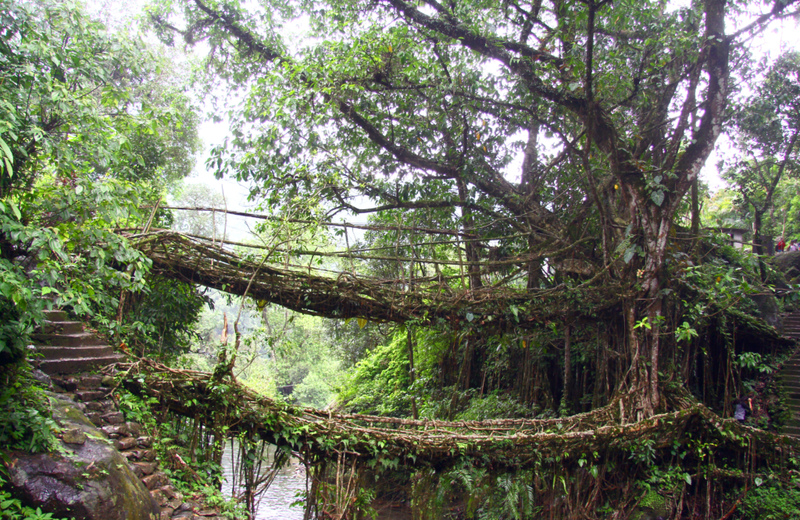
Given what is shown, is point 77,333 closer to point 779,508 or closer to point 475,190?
point 475,190

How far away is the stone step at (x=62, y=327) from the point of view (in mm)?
4207

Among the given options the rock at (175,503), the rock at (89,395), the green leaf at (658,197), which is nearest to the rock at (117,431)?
the rock at (89,395)

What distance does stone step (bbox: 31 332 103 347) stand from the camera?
13.4 feet

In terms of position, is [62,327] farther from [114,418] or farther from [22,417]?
[22,417]

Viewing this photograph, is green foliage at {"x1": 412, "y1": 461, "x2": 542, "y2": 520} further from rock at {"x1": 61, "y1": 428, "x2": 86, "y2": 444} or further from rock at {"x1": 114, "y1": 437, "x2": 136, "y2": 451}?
rock at {"x1": 61, "y1": 428, "x2": 86, "y2": 444}

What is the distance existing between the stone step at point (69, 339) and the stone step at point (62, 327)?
0.06 metres

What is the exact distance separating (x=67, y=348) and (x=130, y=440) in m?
1.08

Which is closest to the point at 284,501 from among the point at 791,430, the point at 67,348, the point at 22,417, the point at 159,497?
the point at 159,497

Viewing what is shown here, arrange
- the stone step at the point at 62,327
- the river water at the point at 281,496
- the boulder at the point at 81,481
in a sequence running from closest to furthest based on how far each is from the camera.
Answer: the boulder at the point at 81,481 < the stone step at the point at 62,327 < the river water at the point at 281,496

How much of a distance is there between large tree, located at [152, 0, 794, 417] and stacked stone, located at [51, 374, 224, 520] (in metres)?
2.55

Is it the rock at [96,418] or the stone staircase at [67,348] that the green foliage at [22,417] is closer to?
the rock at [96,418]

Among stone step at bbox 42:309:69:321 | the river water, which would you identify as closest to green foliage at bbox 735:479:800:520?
the river water

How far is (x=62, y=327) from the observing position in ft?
14.2

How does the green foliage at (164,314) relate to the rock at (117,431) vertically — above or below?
above
